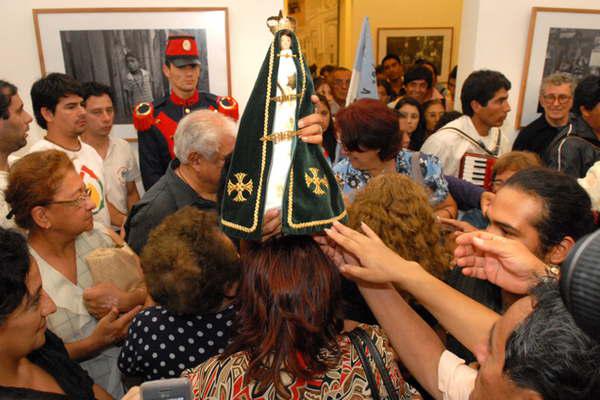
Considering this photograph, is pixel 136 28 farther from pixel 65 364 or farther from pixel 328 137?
pixel 65 364

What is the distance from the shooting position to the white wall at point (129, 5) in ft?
12.6

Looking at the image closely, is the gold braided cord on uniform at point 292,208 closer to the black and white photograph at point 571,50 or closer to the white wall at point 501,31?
the white wall at point 501,31

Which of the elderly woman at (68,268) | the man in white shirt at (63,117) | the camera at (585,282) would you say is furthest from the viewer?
the man in white shirt at (63,117)

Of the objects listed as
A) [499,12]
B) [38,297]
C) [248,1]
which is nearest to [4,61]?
[248,1]

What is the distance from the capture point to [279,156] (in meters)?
1.31

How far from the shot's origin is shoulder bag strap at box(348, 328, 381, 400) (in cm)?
123

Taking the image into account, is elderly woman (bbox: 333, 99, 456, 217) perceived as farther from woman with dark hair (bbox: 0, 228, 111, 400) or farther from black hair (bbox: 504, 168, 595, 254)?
woman with dark hair (bbox: 0, 228, 111, 400)

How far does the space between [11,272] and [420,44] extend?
32.0ft

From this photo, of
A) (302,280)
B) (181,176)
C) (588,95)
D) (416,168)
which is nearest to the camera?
(302,280)

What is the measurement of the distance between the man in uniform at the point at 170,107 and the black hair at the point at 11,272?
2.23 m

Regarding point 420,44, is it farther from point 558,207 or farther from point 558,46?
point 558,207

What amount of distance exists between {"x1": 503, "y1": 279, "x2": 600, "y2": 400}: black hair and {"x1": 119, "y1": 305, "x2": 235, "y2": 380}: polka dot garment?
3.30 feet

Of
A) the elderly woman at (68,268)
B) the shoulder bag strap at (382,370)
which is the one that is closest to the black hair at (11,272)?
the elderly woman at (68,268)

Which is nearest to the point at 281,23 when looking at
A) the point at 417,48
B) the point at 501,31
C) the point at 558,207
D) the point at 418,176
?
the point at 558,207
